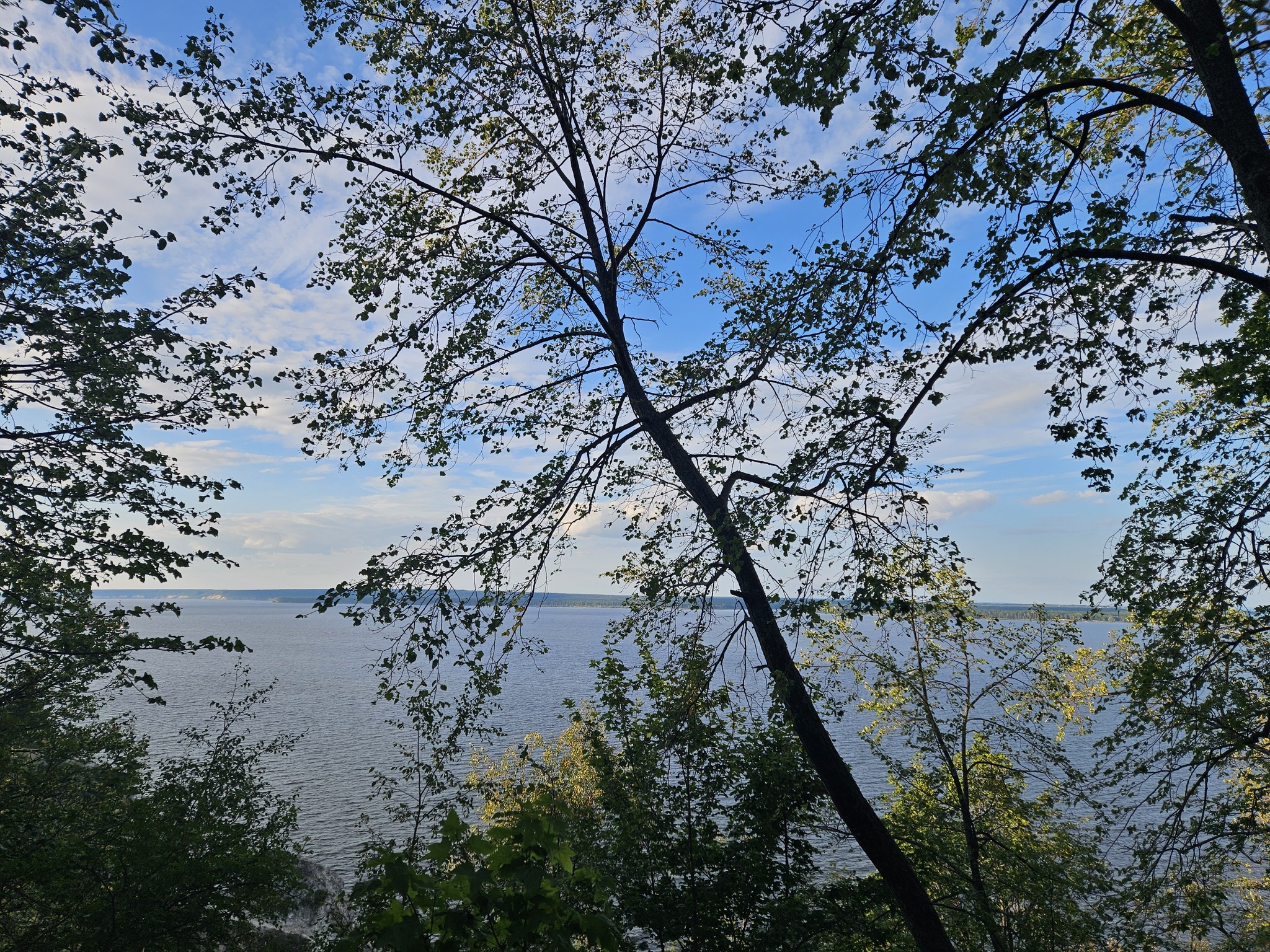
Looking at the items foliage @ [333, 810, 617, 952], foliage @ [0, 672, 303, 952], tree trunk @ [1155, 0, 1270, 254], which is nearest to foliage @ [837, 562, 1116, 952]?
tree trunk @ [1155, 0, 1270, 254]

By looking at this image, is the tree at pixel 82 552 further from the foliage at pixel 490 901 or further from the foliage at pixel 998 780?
the foliage at pixel 998 780

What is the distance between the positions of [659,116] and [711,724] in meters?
8.33

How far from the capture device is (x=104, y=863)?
7.75m

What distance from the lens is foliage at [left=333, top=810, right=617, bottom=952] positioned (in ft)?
6.19

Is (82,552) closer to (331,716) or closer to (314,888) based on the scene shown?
(314,888)

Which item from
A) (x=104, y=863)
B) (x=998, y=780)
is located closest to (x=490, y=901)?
(x=104, y=863)

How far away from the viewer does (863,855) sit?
76.6ft

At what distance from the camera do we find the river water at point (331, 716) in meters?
27.2

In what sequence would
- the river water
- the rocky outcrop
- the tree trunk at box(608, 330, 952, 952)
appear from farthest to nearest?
the river water < the rocky outcrop < the tree trunk at box(608, 330, 952, 952)

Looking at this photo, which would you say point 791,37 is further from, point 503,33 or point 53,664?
point 53,664

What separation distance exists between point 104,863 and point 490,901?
8540 mm

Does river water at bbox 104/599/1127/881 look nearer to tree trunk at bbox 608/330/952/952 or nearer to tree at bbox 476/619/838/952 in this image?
tree at bbox 476/619/838/952

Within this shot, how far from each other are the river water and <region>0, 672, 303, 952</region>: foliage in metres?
2.99

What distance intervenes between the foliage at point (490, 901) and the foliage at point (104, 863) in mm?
6760
